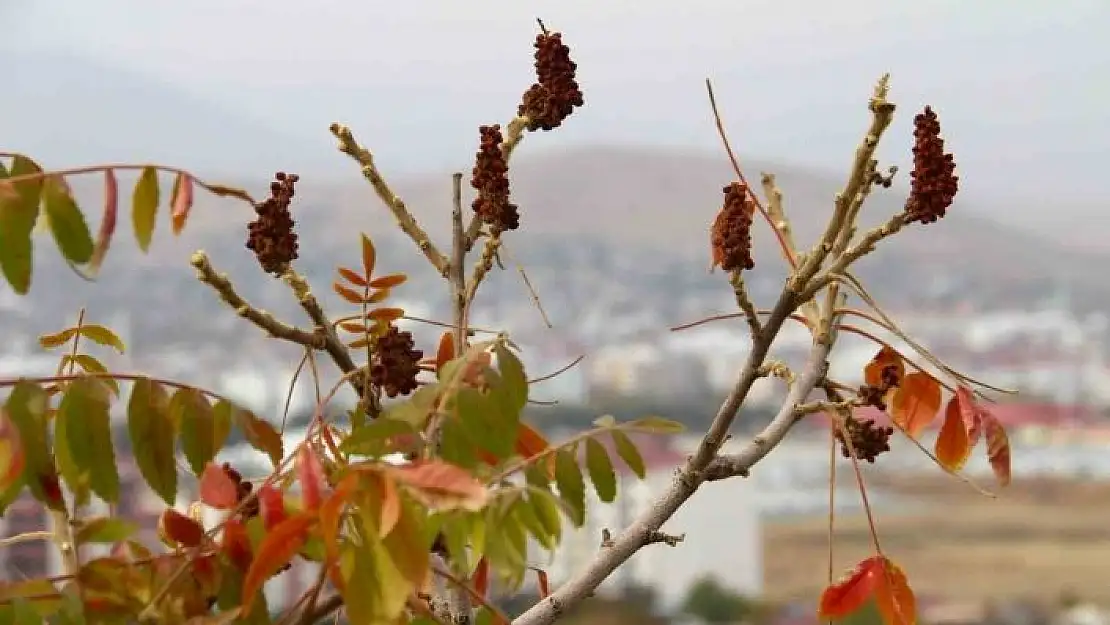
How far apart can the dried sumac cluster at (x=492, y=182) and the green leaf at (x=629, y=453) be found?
0.32ft

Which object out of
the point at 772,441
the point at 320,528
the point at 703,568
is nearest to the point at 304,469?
the point at 320,528

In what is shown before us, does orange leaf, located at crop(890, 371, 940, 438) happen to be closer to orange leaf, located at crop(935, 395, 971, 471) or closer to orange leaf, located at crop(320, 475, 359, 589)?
orange leaf, located at crop(935, 395, 971, 471)

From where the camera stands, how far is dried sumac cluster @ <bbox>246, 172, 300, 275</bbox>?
17.7 inches

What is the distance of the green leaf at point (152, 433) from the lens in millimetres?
411

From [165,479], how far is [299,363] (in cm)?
14

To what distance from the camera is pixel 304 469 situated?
1.18ft

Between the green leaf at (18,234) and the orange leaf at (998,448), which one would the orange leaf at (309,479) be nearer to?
the green leaf at (18,234)

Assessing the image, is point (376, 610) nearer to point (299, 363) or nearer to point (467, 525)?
point (467, 525)

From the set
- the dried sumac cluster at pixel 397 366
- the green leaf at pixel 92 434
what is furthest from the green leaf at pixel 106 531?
the dried sumac cluster at pixel 397 366

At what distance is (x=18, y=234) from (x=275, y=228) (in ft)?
0.32

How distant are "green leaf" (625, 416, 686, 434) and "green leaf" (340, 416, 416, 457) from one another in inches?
3.4

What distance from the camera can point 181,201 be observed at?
0.41m

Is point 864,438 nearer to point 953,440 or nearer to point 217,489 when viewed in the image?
point 953,440

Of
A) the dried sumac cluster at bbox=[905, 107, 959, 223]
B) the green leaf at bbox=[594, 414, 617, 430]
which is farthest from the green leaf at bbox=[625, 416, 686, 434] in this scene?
the dried sumac cluster at bbox=[905, 107, 959, 223]
